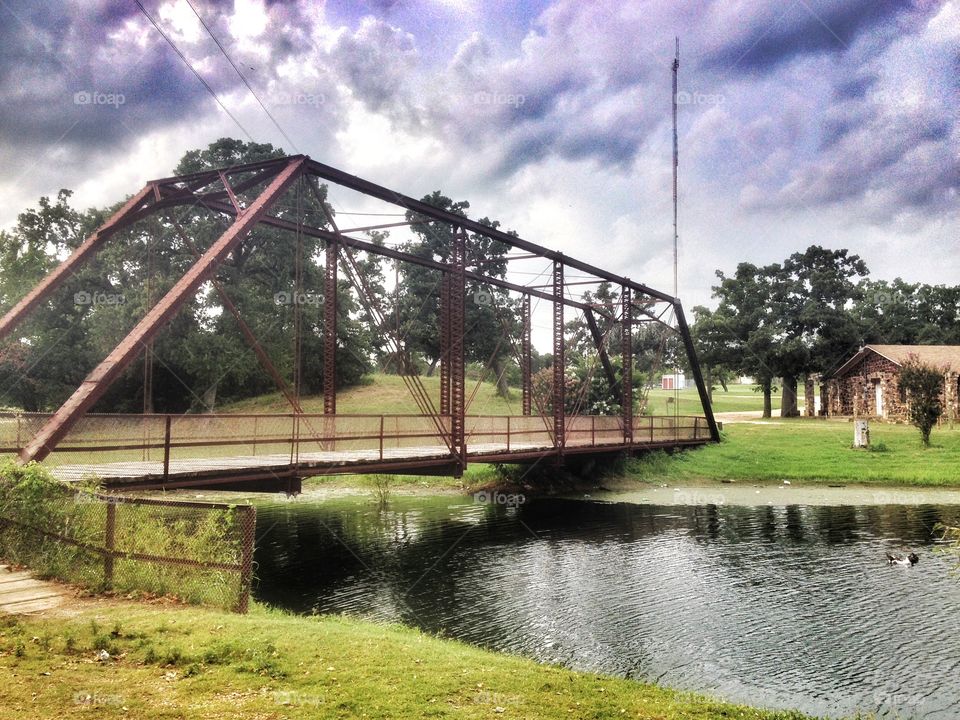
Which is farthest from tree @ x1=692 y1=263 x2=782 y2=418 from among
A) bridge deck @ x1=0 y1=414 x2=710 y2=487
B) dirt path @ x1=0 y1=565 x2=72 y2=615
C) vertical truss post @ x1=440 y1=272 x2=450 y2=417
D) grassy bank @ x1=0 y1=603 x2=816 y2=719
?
dirt path @ x1=0 y1=565 x2=72 y2=615

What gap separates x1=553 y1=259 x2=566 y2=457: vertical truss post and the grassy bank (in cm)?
1591

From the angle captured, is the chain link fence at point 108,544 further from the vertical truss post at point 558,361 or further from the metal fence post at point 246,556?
the vertical truss post at point 558,361

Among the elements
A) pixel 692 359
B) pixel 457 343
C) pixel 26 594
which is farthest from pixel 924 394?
pixel 26 594

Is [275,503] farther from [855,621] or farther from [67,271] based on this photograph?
[855,621]

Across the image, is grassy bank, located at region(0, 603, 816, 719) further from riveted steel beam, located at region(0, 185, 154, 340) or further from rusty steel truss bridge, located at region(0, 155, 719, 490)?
riveted steel beam, located at region(0, 185, 154, 340)

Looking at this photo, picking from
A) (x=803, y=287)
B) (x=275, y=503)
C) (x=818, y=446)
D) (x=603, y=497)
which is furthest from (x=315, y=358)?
(x=803, y=287)

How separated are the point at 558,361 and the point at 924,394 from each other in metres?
17.2

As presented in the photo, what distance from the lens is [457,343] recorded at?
18.1 metres

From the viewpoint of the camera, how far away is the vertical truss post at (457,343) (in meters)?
17.7

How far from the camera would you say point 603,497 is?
2695cm

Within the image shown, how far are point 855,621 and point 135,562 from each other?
10.8 meters
